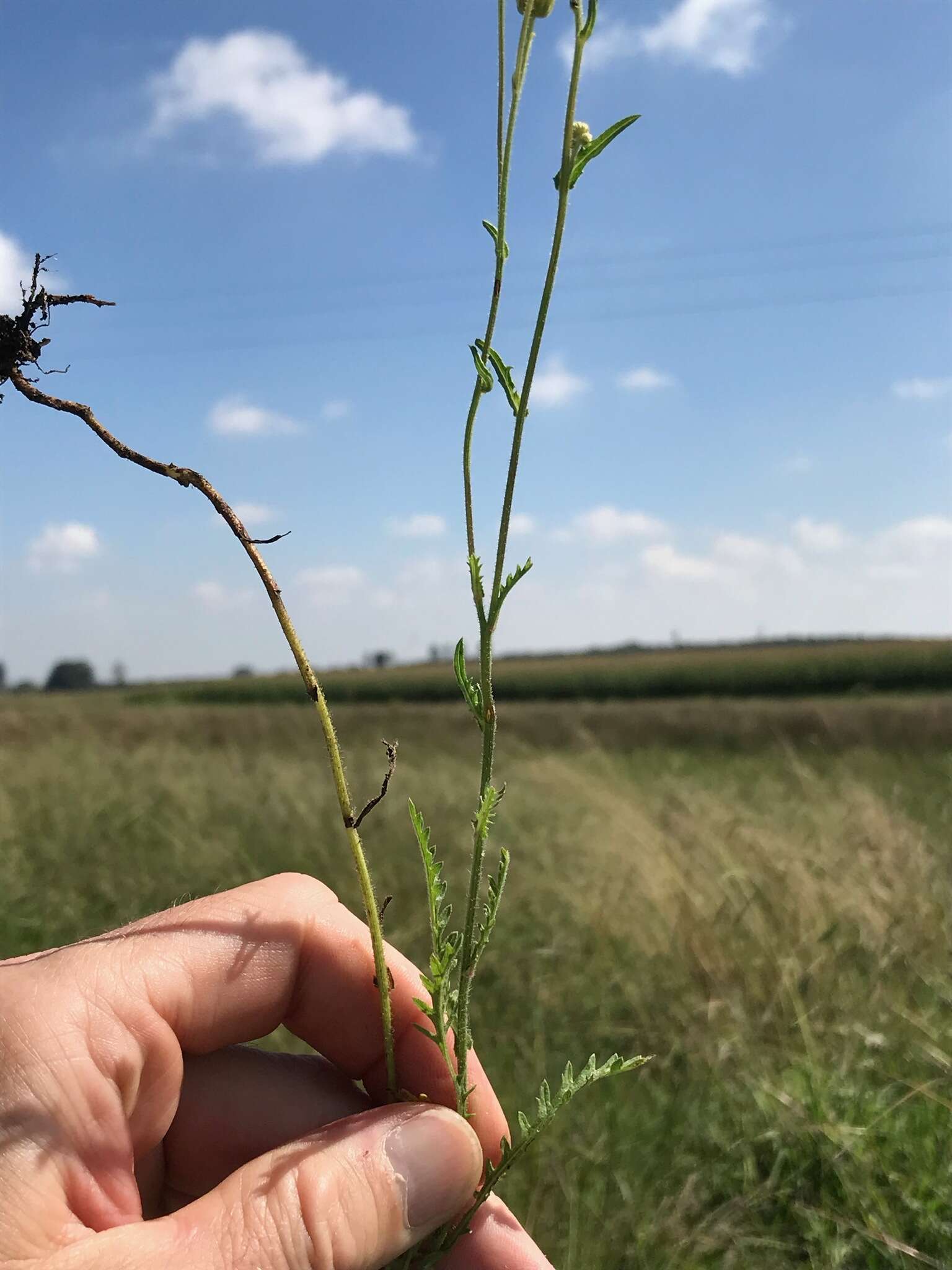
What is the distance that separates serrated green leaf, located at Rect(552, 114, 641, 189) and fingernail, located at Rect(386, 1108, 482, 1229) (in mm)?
1393

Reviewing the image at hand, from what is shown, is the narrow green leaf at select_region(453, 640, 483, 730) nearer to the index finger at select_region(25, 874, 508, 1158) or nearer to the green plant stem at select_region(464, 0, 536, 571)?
the green plant stem at select_region(464, 0, 536, 571)

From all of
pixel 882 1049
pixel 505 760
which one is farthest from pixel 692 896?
pixel 505 760

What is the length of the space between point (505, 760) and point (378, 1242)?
30.9 feet

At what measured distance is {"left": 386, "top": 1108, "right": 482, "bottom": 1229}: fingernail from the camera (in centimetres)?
145

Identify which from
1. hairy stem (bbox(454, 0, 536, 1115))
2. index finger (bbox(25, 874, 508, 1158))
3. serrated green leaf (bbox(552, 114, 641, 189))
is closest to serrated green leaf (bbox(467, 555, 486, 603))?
hairy stem (bbox(454, 0, 536, 1115))

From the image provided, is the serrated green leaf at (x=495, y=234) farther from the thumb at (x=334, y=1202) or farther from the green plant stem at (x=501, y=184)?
the thumb at (x=334, y=1202)

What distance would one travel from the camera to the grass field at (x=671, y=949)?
253 centimetres

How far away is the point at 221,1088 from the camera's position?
74.2 inches

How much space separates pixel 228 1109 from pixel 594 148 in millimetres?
1838

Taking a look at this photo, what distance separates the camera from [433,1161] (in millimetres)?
1452

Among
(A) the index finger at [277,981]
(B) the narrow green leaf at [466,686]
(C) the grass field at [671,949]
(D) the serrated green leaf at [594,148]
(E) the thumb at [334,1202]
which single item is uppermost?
(D) the serrated green leaf at [594,148]

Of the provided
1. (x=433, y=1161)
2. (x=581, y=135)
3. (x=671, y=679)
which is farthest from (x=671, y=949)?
(x=671, y=679)

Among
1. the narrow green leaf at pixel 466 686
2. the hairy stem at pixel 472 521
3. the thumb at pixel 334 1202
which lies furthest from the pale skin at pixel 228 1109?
Answer: the narrow green leaf at pixel 466 686

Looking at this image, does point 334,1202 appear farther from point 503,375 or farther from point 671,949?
point 671,949
